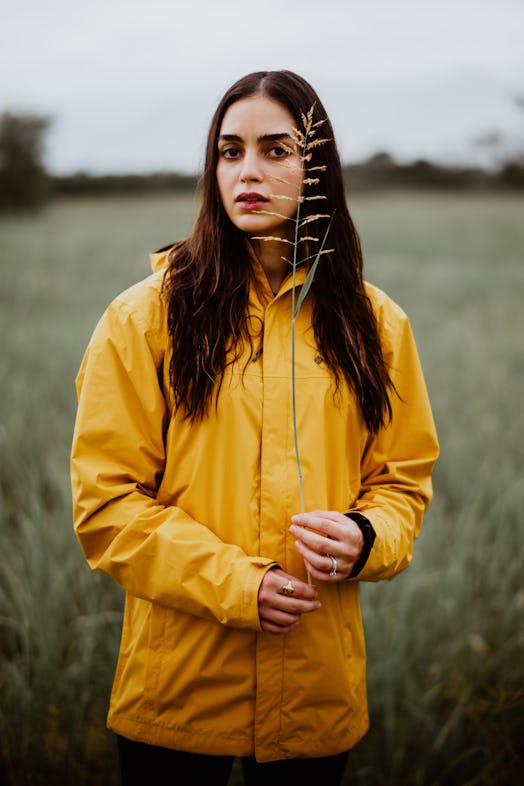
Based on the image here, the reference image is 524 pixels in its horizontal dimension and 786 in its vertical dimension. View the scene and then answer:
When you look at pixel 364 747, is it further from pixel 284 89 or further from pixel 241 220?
pixel 284 89

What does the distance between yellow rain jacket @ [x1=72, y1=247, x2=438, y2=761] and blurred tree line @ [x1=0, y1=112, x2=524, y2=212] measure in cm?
1349

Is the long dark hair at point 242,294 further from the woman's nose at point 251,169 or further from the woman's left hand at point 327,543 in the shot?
the woman's left hand at point 327,543

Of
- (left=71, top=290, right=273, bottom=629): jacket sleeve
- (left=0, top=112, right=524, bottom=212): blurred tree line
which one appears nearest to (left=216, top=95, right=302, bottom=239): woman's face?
(left=71, top=290, right=273, bottom=629): jacket sleeve

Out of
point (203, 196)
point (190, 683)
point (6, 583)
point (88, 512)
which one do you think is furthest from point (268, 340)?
point (6, 583)

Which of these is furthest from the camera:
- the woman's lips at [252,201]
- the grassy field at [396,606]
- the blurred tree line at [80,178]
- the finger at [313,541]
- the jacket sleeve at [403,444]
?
the blurred tree line at [80,178]

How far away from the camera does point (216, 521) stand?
3.89 ft

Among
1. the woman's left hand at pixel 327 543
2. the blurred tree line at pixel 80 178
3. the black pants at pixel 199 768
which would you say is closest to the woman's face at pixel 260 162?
the woman's left hand at pixel 327 543

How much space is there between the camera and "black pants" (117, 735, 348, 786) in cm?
125

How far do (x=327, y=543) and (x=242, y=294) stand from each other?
1.72 feet

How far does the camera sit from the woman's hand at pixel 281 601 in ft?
3.51

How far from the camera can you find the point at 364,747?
1.86 meters

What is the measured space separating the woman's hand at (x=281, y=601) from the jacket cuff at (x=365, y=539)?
11cm

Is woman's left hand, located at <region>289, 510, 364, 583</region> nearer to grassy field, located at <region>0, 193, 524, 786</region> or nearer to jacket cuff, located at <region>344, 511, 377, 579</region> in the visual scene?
jacket cuff, located at <region>344, 511, 377, 579</region>

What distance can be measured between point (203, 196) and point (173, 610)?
86cm
